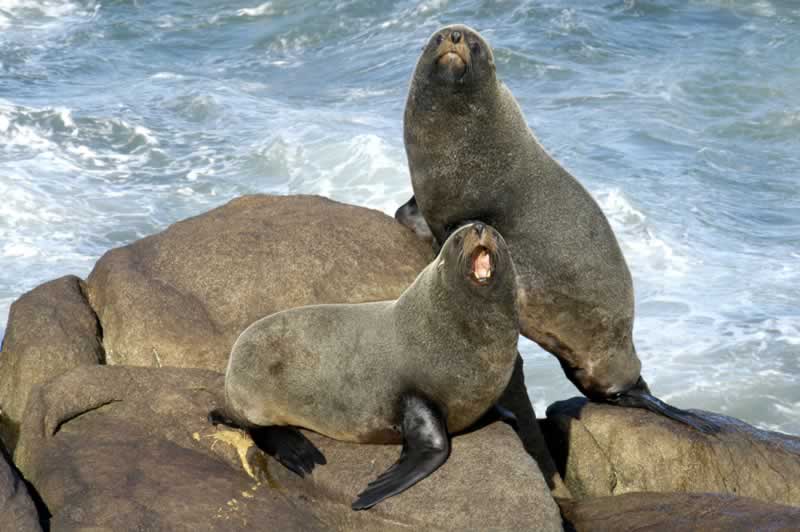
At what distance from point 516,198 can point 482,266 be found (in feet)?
4.85

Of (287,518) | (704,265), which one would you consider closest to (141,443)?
(287,518)

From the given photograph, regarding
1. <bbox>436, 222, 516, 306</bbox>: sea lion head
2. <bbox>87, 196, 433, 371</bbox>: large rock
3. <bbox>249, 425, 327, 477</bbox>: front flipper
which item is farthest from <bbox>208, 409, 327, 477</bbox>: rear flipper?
<bbox>436, 222, 516, 306</bbox>: sea lion head

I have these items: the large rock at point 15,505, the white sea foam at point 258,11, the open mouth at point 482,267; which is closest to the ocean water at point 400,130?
the white sea foam at point 258,11

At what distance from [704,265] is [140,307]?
7.99 metres

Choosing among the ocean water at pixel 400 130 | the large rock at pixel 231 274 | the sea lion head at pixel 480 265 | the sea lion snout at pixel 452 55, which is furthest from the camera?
the ocean water at pixel 400 130

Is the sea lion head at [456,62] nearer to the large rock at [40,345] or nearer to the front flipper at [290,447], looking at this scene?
the front flipper at [290,447]

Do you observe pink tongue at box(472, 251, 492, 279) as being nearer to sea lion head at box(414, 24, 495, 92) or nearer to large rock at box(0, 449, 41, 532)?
sea lion head at box(414, 24, 495, 92)

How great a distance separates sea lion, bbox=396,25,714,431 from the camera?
6910 millimetres

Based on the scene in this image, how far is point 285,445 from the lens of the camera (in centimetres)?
584

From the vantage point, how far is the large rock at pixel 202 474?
208 inches

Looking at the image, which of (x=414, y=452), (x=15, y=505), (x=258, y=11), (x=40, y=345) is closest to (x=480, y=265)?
(x=414, y=452)

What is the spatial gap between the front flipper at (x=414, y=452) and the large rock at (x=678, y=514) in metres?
0.91

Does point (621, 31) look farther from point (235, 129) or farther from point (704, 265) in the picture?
point (704, 265)

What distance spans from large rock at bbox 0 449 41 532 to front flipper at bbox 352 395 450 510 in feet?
4.73
